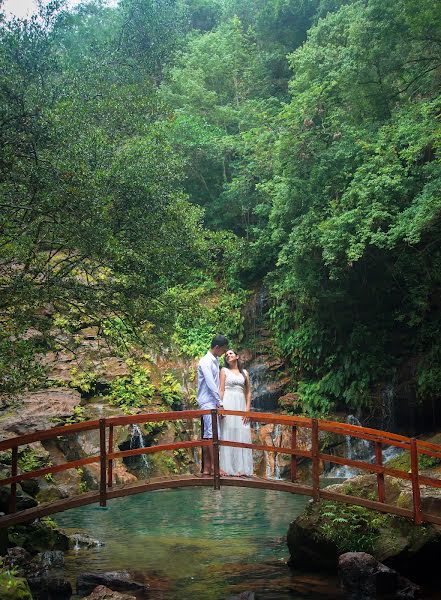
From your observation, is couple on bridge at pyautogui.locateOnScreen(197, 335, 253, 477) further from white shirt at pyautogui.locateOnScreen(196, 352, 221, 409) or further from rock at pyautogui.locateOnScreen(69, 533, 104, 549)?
rock at pyautogui.locateOnScreen(69, 533, 104, 549)

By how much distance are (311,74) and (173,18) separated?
15.9 metres

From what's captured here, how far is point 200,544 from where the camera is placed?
10.7 meters

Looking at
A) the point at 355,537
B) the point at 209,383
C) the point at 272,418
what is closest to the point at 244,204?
the point at 209,383

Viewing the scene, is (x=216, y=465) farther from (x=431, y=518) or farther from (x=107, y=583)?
(x=431, y=518)

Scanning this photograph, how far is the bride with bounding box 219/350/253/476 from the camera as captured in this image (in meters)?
9.44

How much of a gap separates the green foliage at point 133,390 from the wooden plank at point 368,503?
32.7 feet

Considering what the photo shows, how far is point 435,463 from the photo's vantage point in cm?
1467

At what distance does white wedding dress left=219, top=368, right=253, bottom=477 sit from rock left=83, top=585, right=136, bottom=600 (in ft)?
8.34

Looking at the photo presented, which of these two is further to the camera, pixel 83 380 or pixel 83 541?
pixel 83 380

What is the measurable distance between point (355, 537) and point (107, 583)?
3418 mm

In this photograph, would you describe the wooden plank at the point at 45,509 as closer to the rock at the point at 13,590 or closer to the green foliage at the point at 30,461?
the rock at the point at 13,590

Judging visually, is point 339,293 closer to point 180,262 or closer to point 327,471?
point 327,471

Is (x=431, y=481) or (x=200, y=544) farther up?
(x=431, y=481)

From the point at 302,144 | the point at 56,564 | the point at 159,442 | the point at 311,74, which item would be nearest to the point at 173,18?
the point at 311,74
